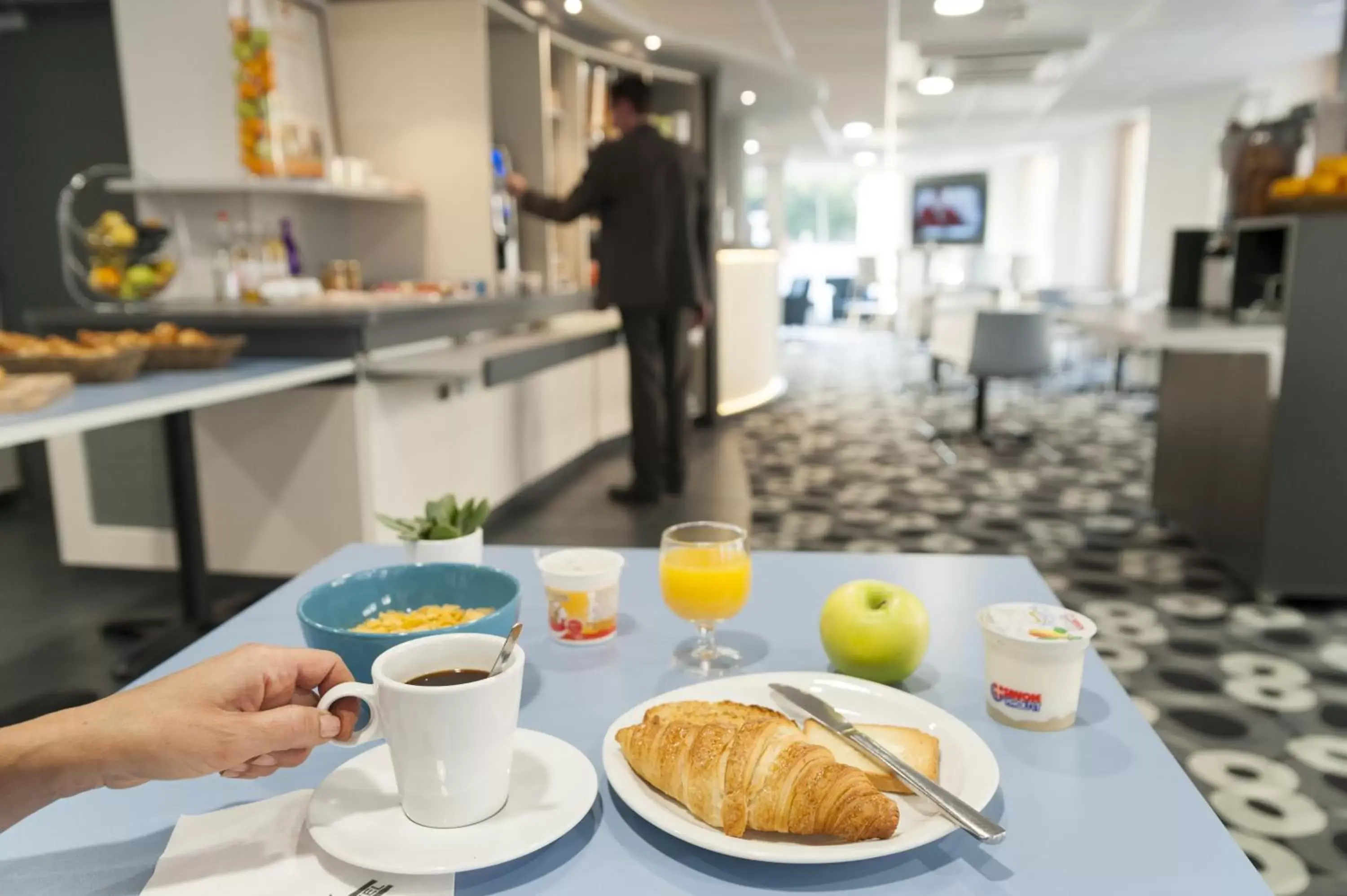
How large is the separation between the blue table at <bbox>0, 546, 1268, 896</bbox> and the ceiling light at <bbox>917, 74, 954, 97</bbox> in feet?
25.2

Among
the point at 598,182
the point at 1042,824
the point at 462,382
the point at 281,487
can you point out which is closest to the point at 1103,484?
the point at 598,182

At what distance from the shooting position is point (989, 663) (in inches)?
34.9

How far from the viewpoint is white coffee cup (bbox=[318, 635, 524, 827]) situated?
0.66 m

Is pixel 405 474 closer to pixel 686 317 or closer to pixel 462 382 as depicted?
pixel 462 382

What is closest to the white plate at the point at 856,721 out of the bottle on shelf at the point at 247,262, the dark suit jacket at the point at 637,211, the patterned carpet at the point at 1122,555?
the patterned carpet at the point at 1122,555

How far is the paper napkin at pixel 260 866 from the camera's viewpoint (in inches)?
24.9

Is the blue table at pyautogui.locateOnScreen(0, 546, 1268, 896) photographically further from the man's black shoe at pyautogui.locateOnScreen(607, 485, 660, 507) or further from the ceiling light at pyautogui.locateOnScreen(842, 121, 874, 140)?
the ceiling light at pyautogui.locateOnScreen(842, 121, 874, 140)

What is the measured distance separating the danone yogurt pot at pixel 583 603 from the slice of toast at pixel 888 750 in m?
0.33

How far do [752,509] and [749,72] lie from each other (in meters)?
3.72

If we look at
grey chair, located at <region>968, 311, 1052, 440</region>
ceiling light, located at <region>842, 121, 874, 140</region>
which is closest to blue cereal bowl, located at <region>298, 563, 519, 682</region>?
grey chair, located at <region>968, 311, 1052, 440</region>

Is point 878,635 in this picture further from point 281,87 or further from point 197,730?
point 281,87

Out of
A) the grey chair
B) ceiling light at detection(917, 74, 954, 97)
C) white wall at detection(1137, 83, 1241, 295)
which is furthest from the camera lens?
white wall at detection(1137, 83, 1241, 295)

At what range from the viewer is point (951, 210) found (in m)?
16.2

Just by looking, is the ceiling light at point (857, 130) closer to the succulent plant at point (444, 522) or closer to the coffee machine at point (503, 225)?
the coffee machine at point (503, 225)
